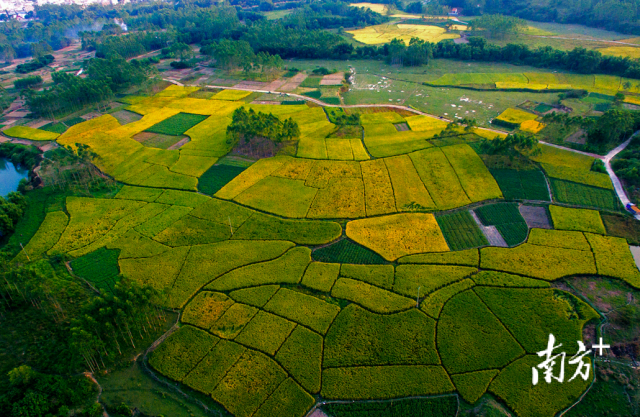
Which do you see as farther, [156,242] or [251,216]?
[251,216]

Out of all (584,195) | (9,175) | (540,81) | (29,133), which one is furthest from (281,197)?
(540,81)

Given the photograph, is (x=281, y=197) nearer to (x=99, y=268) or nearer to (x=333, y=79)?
(x=99, y=268)

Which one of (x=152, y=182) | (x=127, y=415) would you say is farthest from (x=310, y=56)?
(x=127, y=415)

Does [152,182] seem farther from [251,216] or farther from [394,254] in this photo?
[394,254]

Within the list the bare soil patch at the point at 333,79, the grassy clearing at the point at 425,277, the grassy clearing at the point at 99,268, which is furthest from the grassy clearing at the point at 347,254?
the bare soil patch at the point at 333,79

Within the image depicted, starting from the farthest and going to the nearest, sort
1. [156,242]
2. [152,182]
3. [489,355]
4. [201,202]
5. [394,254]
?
[152,182], [201,202], [156,242], [394,254], [489,355]

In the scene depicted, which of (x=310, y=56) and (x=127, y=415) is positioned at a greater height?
(x=310, y=56)
